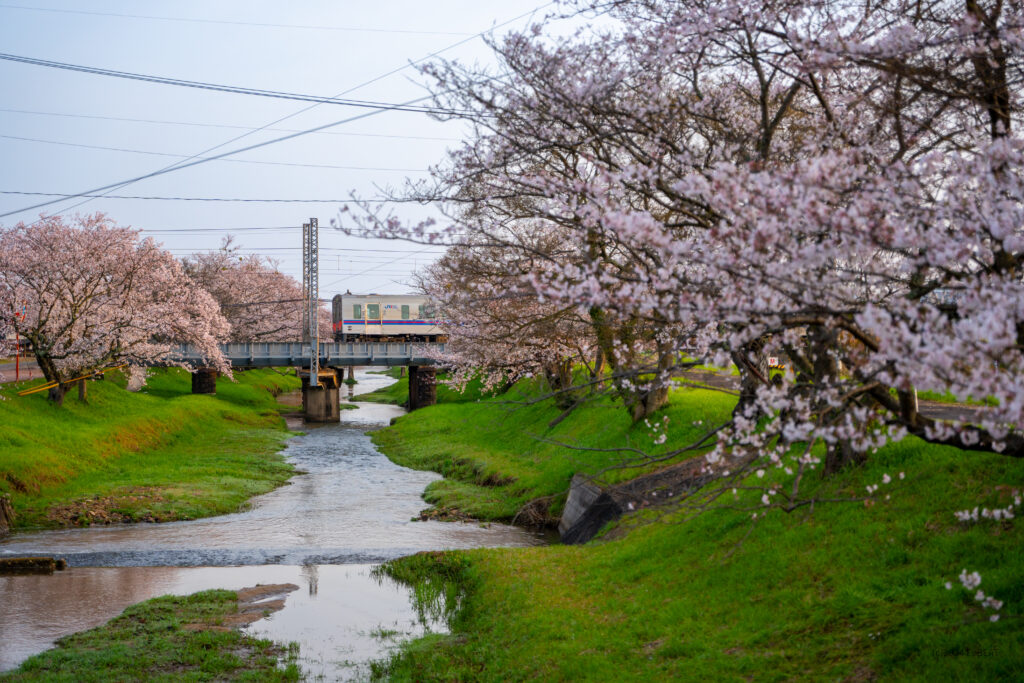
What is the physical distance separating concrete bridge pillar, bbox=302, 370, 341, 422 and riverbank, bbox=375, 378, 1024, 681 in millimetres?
36409

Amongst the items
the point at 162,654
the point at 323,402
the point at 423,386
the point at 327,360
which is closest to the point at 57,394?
the point at 323,402

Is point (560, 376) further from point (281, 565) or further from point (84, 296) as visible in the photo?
point (84, 296)

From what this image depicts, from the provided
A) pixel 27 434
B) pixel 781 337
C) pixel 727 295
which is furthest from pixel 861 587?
pixel 27 434

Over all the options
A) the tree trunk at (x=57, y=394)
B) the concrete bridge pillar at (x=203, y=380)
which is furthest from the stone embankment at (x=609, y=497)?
the concrete bridge pillar at (x=203, y=380)

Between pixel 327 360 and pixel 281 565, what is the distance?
36.7 metres

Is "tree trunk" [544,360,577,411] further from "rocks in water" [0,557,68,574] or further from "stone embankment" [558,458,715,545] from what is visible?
"rocks in water" [0,557,68,574]

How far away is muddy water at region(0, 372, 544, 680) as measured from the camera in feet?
39.4

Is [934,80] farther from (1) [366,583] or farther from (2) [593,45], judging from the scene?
(1) [366,583]

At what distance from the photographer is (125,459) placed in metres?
27.7

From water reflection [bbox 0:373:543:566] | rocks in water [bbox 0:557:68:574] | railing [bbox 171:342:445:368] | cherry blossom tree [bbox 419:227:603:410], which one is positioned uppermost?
cherry blossom tree [bbox 419:227:603:410]

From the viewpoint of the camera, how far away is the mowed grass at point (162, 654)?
9.91 meters

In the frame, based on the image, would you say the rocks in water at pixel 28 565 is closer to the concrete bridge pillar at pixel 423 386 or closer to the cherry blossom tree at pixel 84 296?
the cherry blossom tree at pixel 84 296

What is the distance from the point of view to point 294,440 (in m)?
38.6

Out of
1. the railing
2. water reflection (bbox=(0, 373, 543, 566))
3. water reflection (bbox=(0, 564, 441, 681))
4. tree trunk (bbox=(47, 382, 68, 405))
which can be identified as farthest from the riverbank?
the railing
